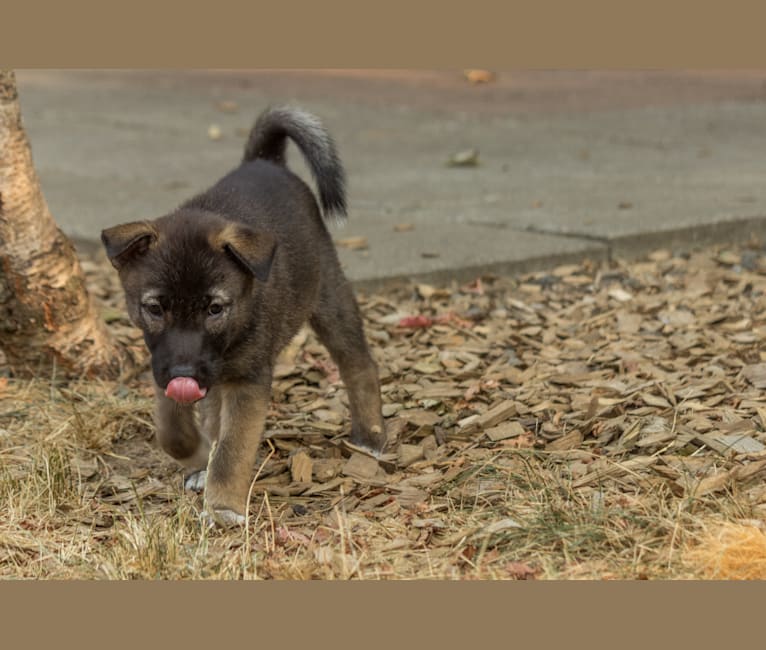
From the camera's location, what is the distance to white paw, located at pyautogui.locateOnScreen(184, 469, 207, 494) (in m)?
5.44

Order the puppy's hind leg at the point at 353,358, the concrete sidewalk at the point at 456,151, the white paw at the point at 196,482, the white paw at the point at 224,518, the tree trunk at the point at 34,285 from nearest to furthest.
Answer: the white paw at the point at 224,518, the white paw at the point at 196,482, the puppy's hind leg at the point at 353,358, the tree trunk at the point at 34,285, the concrete sidewalk at the point at 456,151

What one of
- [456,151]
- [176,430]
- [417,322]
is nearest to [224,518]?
[176,430]

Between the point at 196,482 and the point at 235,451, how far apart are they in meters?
0.50

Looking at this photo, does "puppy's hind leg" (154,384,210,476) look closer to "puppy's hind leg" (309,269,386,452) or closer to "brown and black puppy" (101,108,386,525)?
"brown and black puppy" (101,108,386,525)

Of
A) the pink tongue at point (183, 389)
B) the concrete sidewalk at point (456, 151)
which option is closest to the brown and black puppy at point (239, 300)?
the pink tongue at point (183, 389)

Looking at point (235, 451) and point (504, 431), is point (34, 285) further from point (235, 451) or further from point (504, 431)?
point (504, 431)

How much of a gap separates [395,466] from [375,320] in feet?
6.41

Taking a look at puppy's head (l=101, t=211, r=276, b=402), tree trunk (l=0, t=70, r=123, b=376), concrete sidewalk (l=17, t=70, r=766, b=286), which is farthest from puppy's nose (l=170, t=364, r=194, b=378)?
concrete sidewalk (l=17, t=70, r=766, b=286)

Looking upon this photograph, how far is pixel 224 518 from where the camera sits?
16.2 ft

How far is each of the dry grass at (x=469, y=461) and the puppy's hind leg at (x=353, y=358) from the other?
135mm

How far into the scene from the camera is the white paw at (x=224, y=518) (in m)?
4.87

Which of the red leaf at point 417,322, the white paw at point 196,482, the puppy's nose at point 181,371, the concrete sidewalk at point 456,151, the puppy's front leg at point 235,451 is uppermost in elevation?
the puppy's nose at point 181,371

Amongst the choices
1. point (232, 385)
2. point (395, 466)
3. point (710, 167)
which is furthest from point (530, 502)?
point (710, 167)

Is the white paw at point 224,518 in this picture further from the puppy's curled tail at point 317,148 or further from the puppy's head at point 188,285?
the puppy's curled tail at point 317,148
